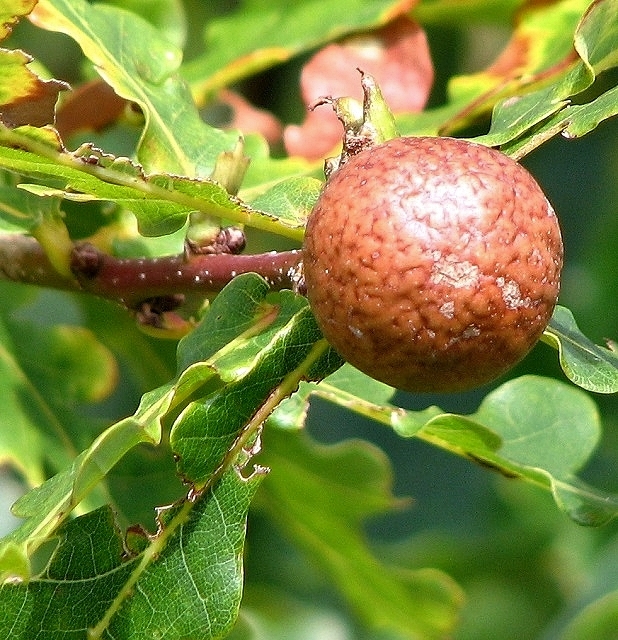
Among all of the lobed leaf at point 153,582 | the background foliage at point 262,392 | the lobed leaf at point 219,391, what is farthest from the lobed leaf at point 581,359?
the lobed leaf at point 153,582

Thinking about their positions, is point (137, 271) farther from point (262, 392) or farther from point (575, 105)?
point (575, 105)

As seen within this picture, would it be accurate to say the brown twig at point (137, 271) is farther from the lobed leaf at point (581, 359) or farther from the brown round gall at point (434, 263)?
the lobed leaf at point (581, 359)

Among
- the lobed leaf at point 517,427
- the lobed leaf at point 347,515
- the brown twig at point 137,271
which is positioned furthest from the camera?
the lobed leaf at point 347,515

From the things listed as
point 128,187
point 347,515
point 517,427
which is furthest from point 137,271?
point 347,515

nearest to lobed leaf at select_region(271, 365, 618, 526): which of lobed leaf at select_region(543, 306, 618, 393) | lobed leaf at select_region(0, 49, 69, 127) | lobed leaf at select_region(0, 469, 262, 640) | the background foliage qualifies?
the background foliage

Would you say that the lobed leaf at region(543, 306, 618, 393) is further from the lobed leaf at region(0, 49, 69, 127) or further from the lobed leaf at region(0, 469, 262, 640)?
the lobed leaf at region(0, 49, 69, 127)

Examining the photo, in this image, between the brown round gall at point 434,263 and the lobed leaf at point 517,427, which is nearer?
the brown round gall at point 434,263
